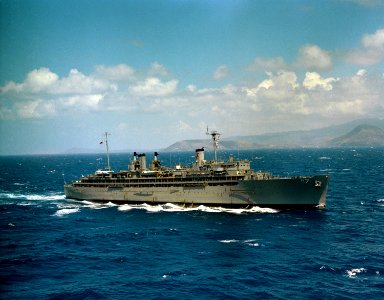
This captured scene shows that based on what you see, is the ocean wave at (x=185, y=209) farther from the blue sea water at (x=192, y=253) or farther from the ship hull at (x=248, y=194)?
the ship hull at (x=248, y=194)

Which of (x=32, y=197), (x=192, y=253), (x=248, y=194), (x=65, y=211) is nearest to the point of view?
(x=192, y=253)

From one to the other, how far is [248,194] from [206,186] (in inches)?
302

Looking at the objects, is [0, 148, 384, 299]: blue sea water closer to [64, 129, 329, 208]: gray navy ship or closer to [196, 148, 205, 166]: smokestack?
[64, 129, 329, 208]: gray navy ship

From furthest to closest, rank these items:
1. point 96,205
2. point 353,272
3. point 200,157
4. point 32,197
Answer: point 32,197, point 96,205, point 200,157, point 353,272

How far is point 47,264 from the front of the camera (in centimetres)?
3769

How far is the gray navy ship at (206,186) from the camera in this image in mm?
60812

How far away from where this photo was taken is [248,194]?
62.4m

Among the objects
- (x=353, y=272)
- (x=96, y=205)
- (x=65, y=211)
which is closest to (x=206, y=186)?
(x=96, y=205)

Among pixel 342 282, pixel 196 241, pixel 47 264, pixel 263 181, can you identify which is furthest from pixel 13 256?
pixel 263 181

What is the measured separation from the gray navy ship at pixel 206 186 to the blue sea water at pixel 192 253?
2.36 metres

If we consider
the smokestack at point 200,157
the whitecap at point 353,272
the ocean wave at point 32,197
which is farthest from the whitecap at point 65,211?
the whitecap at point 353,272

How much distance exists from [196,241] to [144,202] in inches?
1088

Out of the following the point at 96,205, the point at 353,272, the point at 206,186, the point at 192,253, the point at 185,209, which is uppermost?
the point at 206,186

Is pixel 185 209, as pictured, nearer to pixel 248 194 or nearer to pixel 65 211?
pixel 248 194
